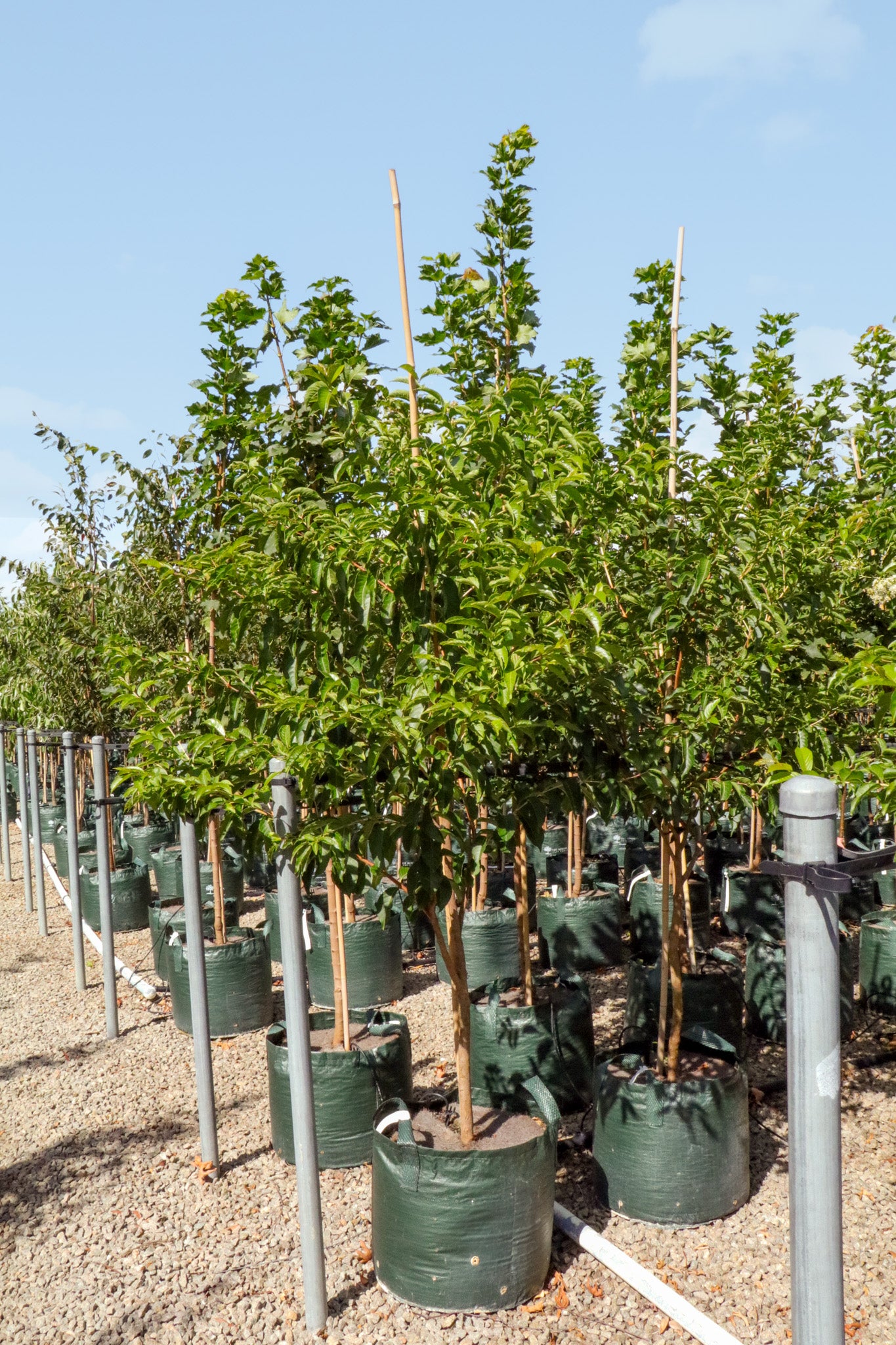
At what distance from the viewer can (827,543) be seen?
4.16 metres

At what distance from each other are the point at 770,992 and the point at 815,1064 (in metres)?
4.21

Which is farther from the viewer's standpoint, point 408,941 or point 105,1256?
point 408,941

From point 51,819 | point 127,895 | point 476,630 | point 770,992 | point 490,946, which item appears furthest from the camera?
point 51,819

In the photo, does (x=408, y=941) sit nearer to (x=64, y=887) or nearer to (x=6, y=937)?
(x=6, y=937)

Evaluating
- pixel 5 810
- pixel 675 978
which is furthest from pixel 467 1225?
pixel 5 810

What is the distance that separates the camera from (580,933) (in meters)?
7.42

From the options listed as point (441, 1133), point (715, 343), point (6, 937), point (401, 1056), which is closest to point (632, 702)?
point (441, 1133)

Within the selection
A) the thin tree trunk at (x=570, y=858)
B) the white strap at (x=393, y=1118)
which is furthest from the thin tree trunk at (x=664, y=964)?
the thin tree trunk at (x=570, y=858)

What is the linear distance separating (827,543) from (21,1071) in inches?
211

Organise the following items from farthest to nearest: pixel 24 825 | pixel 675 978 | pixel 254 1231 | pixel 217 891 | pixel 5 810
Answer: pixel 5 810 → pixel 24 825 → pixel 217 891 → pixel 675 978 → pixel 254 1231

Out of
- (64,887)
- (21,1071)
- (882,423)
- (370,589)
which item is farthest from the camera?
(64,887)

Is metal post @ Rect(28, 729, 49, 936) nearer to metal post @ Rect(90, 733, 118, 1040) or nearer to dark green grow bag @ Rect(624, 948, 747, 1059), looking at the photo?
metal post @ Rect(90, 733, 118, 1040)

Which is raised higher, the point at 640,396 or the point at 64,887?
the point at 640,396

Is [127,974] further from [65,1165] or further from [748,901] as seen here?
[748,901]
